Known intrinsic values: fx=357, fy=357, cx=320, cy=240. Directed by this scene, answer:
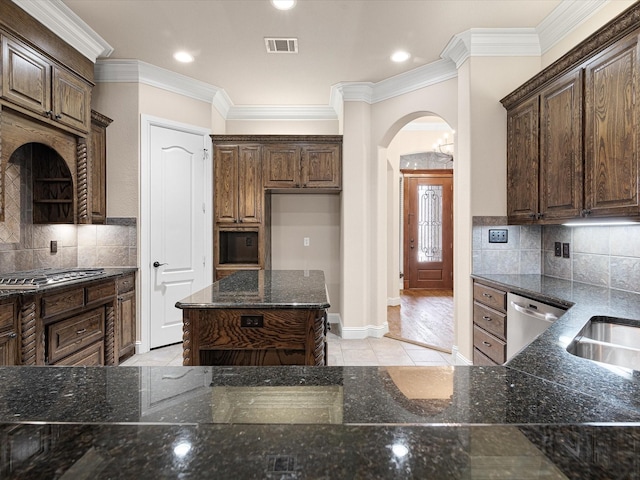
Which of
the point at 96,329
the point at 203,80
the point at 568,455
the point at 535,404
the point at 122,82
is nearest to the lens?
the point at 568,455

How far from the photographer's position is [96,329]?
3029 millimetres

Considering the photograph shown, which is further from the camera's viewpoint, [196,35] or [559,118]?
[196,35]

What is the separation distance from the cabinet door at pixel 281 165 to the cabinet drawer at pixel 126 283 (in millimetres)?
1844

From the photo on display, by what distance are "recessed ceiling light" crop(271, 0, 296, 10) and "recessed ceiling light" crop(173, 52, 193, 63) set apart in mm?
1179

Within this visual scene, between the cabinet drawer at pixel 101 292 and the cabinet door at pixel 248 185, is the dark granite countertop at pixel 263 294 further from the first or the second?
the cabinet door at pixel 248 185

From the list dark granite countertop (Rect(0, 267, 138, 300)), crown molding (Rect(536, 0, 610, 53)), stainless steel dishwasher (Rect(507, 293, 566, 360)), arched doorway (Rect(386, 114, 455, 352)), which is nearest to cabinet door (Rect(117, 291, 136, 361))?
dark granite countertop (Rect(0, 267, 138, 300))

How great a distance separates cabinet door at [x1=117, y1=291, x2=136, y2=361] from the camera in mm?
3424

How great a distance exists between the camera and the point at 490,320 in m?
2.81

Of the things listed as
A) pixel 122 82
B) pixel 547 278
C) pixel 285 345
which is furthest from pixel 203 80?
pixel 547 278

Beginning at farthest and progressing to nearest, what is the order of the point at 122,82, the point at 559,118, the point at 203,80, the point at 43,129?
the point at 203,80, the point at 122,82, the point at 43,129, the point at 559,118

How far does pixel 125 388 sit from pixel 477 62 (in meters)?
3.58

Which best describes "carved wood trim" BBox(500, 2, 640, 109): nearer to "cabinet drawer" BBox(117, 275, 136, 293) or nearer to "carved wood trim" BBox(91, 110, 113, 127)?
"carved wood trim" BBox(91, 110, 113, 127)

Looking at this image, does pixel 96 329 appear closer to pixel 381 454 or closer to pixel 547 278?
pixel 381 454

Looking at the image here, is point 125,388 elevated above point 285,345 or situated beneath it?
elevated above
